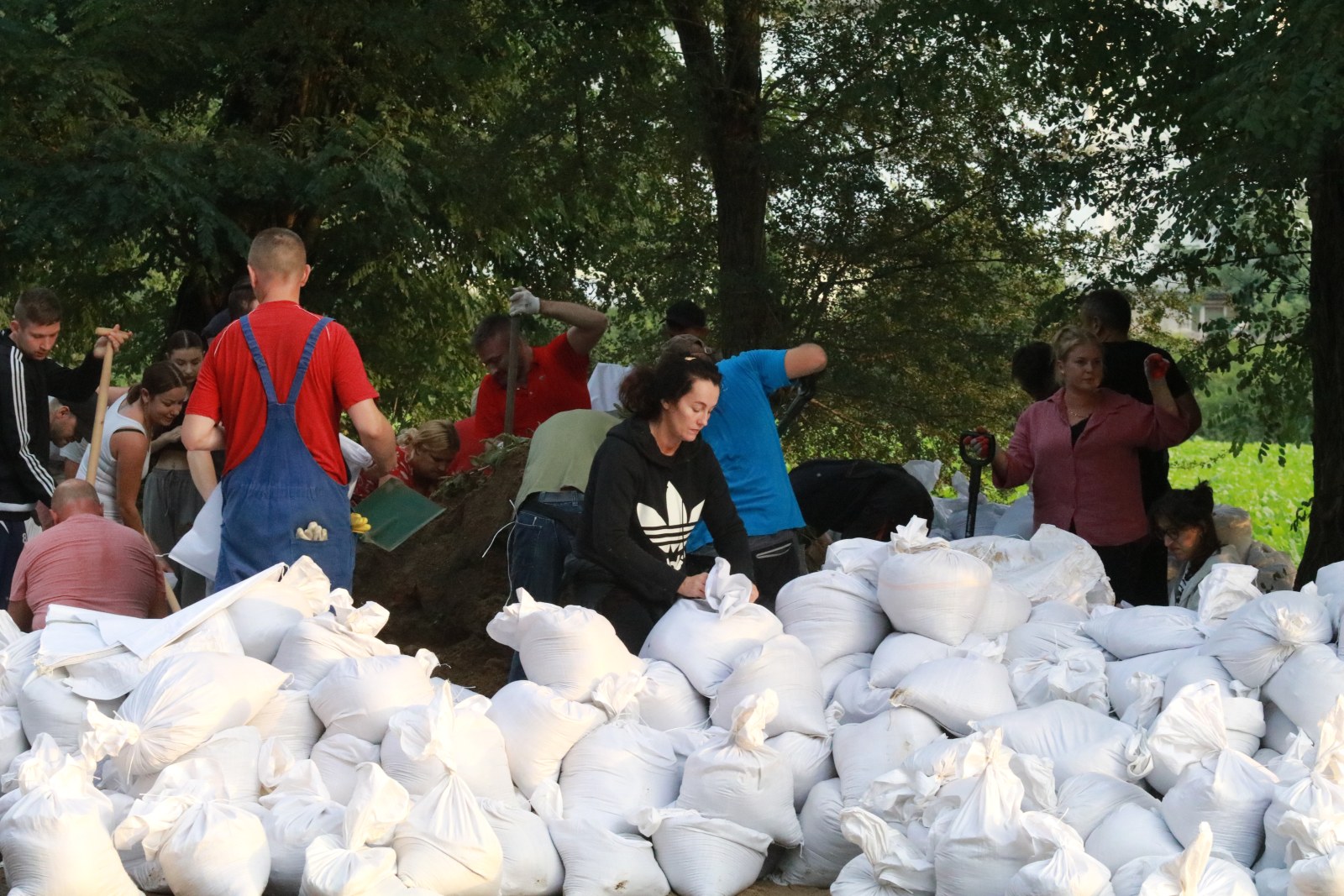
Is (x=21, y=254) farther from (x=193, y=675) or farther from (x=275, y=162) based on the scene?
(x=193, y=675)

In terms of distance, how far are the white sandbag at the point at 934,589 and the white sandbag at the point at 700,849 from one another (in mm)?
910

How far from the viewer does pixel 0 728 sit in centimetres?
371

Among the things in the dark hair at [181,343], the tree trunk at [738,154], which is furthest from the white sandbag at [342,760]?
the tree trunk at [738,154]

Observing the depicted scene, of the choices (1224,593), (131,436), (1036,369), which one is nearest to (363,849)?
(1224,593)

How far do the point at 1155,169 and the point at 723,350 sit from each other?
8.09 ft

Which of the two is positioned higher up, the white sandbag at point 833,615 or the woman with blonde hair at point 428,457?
the woman with blonde hair at point 428,457

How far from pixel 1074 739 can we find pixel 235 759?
199cm

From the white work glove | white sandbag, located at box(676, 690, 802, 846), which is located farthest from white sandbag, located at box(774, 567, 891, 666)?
the white work glove

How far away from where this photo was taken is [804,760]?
380 centimetres

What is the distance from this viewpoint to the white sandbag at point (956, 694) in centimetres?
374

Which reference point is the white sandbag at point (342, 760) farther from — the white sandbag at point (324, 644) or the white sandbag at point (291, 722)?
the white sandbag at point (324, 644)

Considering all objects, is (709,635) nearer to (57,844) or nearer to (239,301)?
(57,844)

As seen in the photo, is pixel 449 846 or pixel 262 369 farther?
pixel 262 369

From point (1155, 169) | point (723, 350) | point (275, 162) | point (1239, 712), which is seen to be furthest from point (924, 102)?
point (1239, 712)
